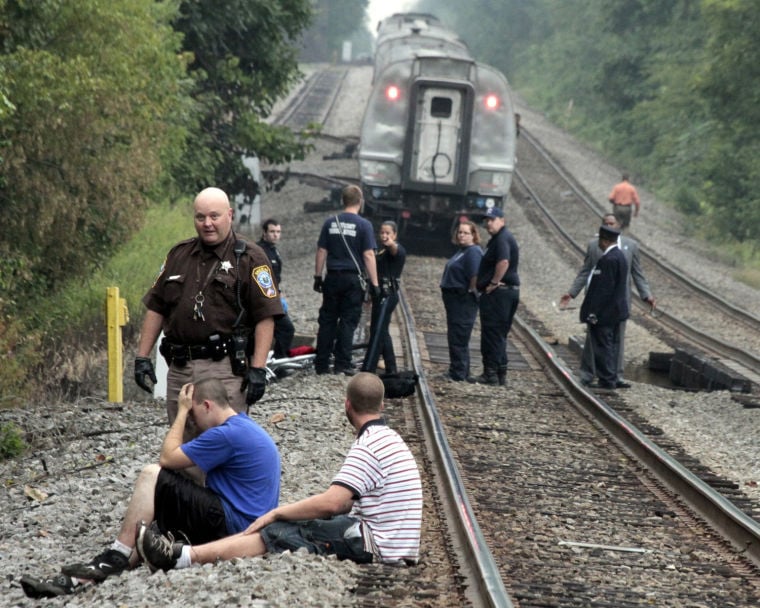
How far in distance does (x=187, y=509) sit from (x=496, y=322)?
22.5ft

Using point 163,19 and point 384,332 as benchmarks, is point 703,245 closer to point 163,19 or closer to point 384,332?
point 163,19

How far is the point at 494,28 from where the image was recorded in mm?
84188

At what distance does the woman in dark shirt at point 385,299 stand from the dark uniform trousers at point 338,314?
23 cm

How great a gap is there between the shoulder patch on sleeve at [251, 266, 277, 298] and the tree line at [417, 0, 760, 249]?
82.9 feet

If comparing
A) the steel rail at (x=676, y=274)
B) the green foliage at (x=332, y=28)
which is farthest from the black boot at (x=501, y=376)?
the green foliage at (x=332, y=28)

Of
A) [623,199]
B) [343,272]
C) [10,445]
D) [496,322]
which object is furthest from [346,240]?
[623,199]

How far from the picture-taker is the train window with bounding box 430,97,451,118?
22172mm

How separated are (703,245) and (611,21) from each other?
23.4 metres

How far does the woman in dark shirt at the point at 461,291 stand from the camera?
40.7 feet

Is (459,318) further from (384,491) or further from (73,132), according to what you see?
(384,491)

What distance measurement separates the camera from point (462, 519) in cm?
A: 732

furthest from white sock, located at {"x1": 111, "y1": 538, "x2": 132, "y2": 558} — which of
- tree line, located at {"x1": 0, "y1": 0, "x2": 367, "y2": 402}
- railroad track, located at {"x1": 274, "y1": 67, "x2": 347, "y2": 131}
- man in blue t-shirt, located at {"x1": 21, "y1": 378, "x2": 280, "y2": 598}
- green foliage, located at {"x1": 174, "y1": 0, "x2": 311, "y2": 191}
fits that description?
railroad track, located at {"x1": 274, "y1": 67, "x2": 347, "y2": 131}

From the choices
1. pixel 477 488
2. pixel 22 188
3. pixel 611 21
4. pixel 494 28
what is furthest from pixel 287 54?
pixel 494 28

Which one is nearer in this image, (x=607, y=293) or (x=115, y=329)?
(x=115, y=329)
